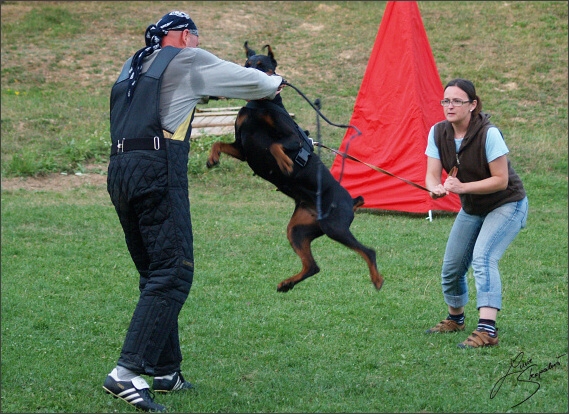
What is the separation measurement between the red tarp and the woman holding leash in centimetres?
466

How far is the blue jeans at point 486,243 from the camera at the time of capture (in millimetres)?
5188

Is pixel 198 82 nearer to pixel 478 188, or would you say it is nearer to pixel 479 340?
pixel 478 188

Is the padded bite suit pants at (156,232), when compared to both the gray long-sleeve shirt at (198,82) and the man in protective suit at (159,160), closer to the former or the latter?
the man in protective suit at (159,160)

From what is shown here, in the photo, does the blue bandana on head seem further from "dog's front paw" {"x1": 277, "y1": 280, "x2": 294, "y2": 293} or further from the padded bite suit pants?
"dog's front paw" {"x1": 277, "y1": 280, "x2": 294, "y2": 293}

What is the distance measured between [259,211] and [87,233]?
247 cm

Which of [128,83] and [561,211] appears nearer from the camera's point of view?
[128,83]

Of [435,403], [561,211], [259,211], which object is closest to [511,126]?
[561,211]

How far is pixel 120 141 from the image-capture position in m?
4.17

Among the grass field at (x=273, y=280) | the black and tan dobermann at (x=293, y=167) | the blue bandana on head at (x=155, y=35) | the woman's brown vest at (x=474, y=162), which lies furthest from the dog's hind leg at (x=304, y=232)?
the blue bandana on head at (x=155, y=35)

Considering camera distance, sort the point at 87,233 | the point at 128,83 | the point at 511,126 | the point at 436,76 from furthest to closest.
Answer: the point at 511,126, the point at 436,76, the point at 87,233, the point at 128,83

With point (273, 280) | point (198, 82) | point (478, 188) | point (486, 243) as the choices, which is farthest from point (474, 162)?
point (273, 280)

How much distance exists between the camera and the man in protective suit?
411 centimetres

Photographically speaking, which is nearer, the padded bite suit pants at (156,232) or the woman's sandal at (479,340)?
the padded bite suit pants at (156,232)

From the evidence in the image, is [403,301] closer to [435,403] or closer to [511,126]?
[435,403]
